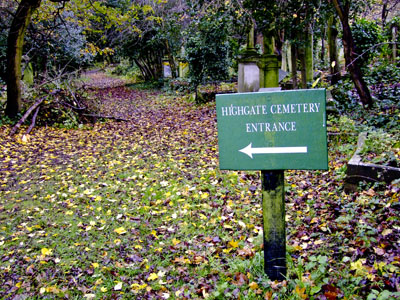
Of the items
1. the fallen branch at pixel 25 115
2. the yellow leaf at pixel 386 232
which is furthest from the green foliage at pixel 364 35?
the fallen branch at pixel 25 115

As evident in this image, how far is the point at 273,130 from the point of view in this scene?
2.26 metres

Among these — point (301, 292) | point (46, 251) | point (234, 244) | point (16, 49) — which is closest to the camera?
point (301, 292)

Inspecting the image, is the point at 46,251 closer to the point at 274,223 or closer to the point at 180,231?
the point at 180,231

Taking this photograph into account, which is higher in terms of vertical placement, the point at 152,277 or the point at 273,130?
the point at 273,130

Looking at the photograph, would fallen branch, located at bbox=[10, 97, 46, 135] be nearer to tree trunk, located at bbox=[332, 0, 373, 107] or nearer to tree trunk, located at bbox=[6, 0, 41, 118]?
tree trunk, located at bbox=[6, 0, 41, 118]

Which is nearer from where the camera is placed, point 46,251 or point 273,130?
point 273,130

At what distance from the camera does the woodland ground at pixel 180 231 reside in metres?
2.84

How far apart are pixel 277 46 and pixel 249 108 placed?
13220 millimetres

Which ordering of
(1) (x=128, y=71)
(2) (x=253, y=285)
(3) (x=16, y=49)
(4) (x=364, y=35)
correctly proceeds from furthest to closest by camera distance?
(1) (x=128, y=71)
(4) (x=364, y=35)
(3) (x=16, y=49)
(2) (x=253, y=285)

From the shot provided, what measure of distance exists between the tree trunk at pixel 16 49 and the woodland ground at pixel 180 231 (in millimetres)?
3751

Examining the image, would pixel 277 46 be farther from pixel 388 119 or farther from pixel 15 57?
pixel 15 57

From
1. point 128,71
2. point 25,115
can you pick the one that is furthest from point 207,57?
point 128,71

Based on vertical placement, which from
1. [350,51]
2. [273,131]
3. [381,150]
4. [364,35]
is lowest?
[381,150]

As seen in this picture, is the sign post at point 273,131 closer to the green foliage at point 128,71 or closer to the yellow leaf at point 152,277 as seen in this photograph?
the yellow leaf at point 152,277
